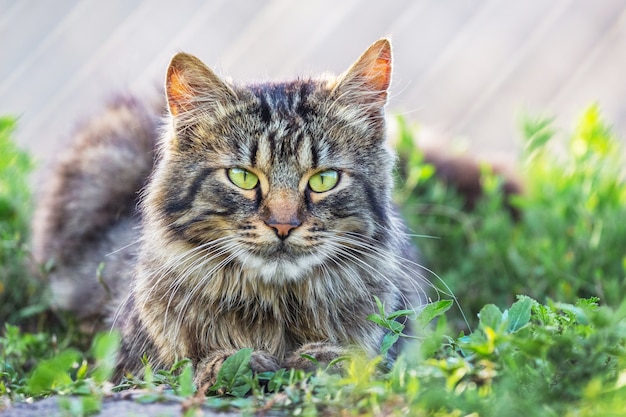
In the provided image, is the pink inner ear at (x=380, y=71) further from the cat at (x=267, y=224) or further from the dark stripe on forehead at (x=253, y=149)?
the dark stripe on forehead at (x=253, y=149)

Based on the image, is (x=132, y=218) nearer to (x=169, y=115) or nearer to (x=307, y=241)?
(x=169, y=115)

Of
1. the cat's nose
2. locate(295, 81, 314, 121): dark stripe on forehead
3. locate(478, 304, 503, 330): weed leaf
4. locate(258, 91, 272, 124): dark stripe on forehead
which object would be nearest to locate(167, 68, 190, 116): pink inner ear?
locate(258, 91, 272, 124): dark stripe on forehead

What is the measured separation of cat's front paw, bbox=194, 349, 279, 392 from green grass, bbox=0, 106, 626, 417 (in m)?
0.06

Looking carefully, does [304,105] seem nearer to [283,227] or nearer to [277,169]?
[277,169]

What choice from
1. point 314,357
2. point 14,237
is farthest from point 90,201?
point 314,357

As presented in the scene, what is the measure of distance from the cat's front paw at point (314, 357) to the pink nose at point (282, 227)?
36 cm

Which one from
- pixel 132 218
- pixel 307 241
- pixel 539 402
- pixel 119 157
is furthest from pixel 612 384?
pixel 119 157

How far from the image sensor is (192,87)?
2.83 m

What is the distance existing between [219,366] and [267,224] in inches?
17.8

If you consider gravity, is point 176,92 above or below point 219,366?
above

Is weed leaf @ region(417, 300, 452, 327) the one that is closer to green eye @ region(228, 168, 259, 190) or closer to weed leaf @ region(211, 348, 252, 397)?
weed leaf @ region(211, 348, 252, 397)

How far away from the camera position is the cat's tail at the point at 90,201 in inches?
156

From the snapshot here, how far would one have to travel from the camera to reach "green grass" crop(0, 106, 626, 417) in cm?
194

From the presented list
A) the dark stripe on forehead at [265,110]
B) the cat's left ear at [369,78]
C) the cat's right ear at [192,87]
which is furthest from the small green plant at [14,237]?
the cat's left ear at [369,78]
